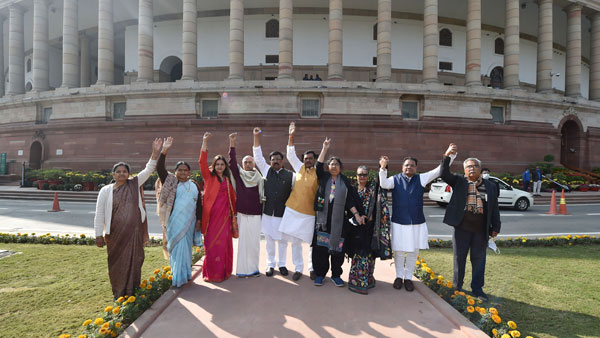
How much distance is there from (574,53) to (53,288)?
3516 cm

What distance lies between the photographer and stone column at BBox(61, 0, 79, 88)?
916 inches

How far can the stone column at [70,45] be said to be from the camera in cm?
2327

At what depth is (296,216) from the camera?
16.0 ft

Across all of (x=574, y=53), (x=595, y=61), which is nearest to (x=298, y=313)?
(x=574, y=53)

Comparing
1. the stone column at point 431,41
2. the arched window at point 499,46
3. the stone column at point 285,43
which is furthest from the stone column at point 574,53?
the stone column at point 285,43

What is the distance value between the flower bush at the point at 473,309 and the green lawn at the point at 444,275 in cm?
31

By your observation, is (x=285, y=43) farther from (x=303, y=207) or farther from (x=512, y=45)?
(x=303, y=207)

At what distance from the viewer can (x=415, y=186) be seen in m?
4.48

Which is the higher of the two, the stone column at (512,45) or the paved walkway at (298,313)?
the stone column at (512,45)

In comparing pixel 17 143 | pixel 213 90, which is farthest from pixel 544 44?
pixel 17 143

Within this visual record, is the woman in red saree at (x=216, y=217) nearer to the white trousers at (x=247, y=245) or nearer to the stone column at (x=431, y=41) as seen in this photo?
the white trousers at (x=247, y=245)

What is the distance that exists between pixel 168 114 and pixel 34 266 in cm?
1644

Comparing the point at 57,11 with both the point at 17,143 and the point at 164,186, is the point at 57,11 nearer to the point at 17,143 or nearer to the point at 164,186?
the point at 17,143

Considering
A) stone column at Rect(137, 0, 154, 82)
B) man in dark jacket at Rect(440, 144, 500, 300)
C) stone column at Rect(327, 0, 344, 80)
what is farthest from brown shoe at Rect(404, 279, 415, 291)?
stone column at Rect(137, 0, 154, 82)
